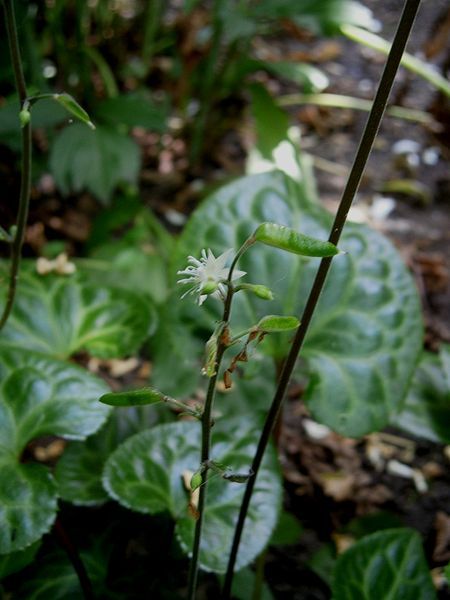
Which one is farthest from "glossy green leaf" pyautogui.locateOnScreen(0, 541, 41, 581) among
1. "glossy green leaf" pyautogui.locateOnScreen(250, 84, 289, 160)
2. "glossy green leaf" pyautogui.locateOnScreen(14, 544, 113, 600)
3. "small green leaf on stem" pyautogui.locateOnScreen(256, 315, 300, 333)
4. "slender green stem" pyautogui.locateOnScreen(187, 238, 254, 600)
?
"glossy green leaf" pyautogui.locateOnScreen(250, 84, 289, 160)

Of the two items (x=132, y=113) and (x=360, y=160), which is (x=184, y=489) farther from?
(x=132, y=113)

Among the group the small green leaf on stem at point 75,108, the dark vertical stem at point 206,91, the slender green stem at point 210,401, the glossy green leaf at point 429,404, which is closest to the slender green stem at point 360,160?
the slender green stem at point 210,401

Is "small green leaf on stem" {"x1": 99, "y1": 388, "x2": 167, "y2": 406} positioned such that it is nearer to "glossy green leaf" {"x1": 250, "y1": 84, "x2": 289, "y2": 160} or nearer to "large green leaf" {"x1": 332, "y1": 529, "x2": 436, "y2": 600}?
"large green leaf" {"x1": 332, "y1": 529, "x2": 436, "y2": 600}

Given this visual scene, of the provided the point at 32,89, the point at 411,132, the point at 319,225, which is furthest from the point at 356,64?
the point at 32,89

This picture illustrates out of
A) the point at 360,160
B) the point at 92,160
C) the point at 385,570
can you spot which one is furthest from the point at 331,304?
the point at 92,160

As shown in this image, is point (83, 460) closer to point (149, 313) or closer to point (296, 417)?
point (149, 313)

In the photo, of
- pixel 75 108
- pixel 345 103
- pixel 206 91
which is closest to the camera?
pixel 75 108
